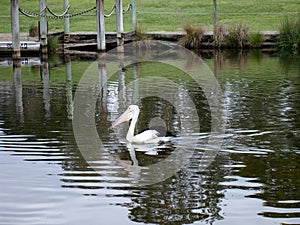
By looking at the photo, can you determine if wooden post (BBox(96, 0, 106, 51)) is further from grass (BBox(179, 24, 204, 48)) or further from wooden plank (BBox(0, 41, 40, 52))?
grass (BBox(179, 24, 204, 48))

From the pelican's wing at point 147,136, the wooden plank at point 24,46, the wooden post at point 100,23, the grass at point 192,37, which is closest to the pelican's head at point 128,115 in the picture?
the pelican's wing at point 147,136

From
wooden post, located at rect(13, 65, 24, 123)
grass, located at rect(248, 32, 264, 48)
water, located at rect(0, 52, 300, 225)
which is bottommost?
water, located at rect(0, 52, 300, 225)

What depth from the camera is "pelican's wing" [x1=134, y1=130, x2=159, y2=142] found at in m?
11.1

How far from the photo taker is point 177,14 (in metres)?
36.3

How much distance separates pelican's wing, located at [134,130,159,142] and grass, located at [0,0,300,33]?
19302 millimetres

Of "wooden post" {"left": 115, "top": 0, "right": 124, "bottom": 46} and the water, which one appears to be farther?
"wooden post" {"left": 115, "top": 0, "right": 124, "bottom": 46}

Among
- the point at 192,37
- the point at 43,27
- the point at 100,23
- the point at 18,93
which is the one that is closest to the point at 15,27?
the point at 43,27

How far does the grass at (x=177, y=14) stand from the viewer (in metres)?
32.7

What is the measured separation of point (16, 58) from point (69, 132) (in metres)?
12.2

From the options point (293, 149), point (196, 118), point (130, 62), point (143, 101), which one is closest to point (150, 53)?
point (130, 62)

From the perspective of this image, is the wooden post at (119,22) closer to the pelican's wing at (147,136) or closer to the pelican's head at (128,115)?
the pelican's head at (128,115)

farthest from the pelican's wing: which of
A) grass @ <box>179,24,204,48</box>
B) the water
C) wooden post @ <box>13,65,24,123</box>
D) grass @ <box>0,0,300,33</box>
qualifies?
grass @ <box>0,0,300,33</box>

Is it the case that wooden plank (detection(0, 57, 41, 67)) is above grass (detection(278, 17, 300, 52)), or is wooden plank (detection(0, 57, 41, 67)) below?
below

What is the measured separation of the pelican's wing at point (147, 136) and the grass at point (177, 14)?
63.3 feet
